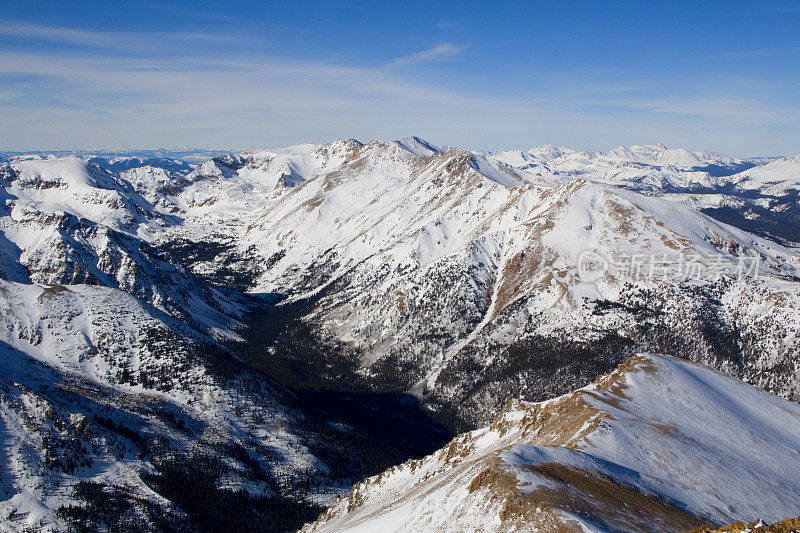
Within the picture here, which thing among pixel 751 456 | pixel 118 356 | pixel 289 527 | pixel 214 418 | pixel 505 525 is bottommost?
pixel 289 527

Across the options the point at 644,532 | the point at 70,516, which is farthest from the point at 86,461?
the point at 644,532

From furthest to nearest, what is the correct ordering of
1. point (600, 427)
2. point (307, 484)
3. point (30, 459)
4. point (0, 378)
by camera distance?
1. point (307, 484)
2. point (0, 378)
3. point (30, 459)
4. point (600, 427)

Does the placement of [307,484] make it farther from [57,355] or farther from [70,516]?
[57,355]

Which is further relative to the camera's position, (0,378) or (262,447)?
(262,447)

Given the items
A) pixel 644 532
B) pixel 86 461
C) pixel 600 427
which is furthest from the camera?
pixel 86 461

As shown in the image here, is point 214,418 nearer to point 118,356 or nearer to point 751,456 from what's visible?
point 118,356

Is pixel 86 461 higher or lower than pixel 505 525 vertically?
lower

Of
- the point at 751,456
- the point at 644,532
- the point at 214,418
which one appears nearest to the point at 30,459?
the point at 214,418
